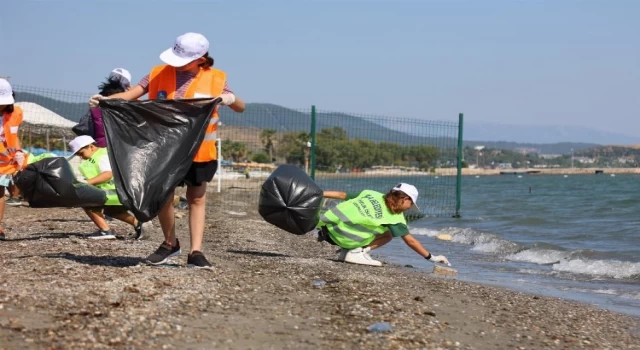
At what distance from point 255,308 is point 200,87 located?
212 centimetres

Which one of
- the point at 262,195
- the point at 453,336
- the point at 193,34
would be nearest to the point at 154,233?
the point at 262,195

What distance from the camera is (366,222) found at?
9.27 m

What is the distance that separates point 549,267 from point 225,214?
7.12 meters

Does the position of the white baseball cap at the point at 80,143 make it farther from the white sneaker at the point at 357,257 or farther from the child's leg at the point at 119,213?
the white sneaker at the point at 357,257

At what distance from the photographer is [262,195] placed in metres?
9.22

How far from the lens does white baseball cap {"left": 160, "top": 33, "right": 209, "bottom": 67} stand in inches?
265

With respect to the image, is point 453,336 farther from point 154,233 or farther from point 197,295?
point 154,233

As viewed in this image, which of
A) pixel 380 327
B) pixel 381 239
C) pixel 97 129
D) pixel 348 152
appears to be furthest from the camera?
pixel 348 152

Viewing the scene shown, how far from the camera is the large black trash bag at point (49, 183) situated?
8945 mm

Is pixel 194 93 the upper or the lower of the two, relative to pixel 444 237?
upper

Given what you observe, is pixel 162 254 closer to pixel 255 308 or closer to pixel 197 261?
pixel 197 261

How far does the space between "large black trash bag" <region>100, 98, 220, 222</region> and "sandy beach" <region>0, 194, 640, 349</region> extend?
575 millimetres

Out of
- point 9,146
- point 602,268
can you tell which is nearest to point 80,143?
point 9,146

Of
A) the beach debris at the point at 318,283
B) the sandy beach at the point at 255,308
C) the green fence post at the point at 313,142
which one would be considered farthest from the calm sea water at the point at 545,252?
the beach debris at the point at 318,283
